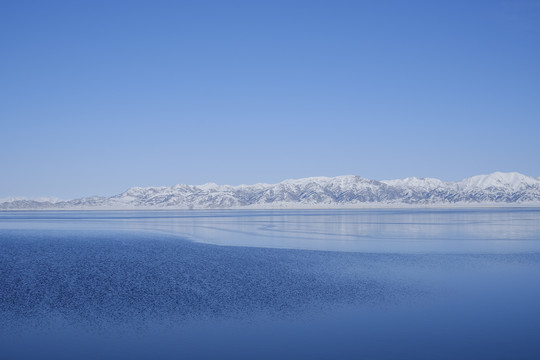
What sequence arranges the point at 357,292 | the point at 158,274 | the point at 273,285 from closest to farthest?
the point at 357,292 → the point at 273,285 → the point at 158,274

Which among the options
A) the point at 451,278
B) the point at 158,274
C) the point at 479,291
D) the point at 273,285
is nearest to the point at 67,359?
the point at 273,285

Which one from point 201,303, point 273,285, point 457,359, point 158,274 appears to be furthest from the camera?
point 158,274

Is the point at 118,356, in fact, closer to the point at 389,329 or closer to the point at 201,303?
the point at 201,303

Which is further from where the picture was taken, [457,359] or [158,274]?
[158,274]

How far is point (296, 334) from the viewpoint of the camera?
1772cm

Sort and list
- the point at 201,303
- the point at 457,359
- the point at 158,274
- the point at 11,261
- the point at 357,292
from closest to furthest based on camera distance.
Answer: the point at 457,359
the point at 201,303
the point at 357,292
the point at 158,274
the point at 11,261

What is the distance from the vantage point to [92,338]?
17.4 meters

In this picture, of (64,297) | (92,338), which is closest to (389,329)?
(92,338)

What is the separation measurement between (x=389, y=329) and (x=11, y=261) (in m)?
28.1

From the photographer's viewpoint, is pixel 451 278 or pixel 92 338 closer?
pixel 92 338

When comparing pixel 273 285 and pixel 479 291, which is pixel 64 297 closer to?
pixel 273 285

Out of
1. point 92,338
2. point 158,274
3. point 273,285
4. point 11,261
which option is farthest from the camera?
point 11,261

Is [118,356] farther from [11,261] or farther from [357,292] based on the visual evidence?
[11,261]

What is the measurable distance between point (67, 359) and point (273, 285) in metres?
13.2
